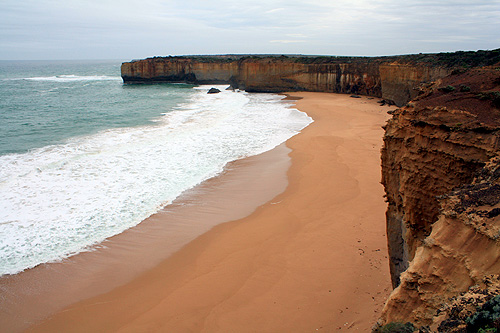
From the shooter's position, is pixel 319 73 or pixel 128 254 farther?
pixel 319 73

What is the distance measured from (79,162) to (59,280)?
8495 mm

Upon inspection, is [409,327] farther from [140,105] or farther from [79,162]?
[140,105]

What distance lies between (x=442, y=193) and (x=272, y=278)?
3.70 metres

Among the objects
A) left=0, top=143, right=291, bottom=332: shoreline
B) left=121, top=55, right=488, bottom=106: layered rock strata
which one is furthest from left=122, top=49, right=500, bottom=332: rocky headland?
left=121, top=55, right=488, bottom=106: layered rock strata

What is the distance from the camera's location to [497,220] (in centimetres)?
313

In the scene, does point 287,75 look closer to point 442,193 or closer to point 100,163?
point 100,163

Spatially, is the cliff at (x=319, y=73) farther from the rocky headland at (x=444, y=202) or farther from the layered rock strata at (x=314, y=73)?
the rocky headland at (x=444, y=202)

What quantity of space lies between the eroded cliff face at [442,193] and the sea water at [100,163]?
7.16 meters

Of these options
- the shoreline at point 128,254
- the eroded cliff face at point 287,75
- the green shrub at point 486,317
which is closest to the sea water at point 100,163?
the shoreline at point 128,254

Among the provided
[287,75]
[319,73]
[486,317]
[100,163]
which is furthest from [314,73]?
[486,317]

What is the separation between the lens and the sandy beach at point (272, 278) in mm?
6012

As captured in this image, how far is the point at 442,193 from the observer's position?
4.70 meters

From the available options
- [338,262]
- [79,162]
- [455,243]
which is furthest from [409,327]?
[79,162]

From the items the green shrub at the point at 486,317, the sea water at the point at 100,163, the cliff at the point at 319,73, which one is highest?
the cliff at the point at 319,73
